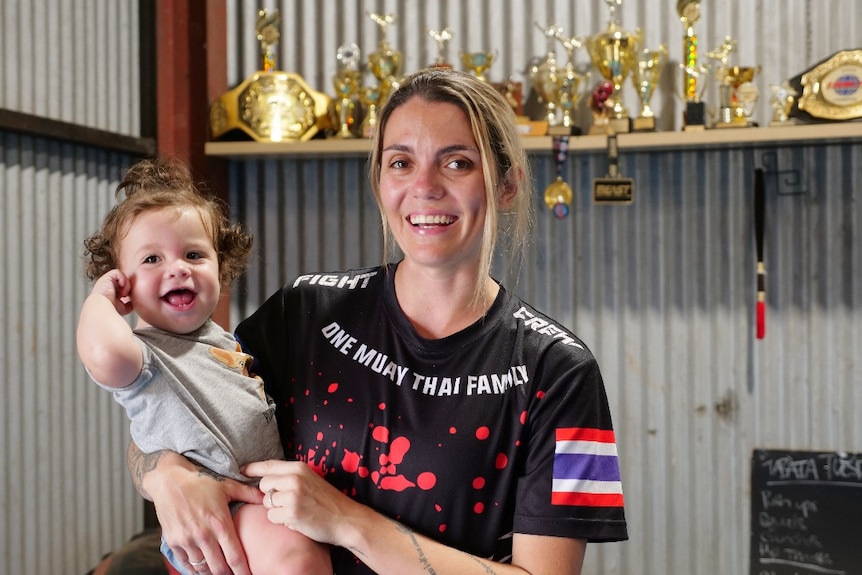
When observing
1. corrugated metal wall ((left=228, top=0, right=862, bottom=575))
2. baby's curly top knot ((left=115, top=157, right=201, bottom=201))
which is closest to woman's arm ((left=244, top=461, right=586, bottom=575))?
baby's curly top knot ((left=115, top=157, right=201, bottom=201))

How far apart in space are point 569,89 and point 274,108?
1179 millimetres

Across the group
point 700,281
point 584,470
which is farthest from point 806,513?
point 584,470

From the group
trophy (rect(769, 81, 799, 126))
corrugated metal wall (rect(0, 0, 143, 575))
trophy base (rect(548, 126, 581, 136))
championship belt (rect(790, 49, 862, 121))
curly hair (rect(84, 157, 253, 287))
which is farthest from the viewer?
trophy base (rect(548, 126, 581, 136))

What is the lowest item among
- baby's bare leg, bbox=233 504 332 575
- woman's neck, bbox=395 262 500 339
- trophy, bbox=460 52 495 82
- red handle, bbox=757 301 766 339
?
baby's bare leg, bbox=233 504 332 575

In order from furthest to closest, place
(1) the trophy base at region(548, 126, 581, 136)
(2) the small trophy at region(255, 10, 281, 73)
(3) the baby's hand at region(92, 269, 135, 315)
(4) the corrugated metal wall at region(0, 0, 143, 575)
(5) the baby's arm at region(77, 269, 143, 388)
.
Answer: (2) the small trophy at region(255, 10, 281, 73)
(1) the trophy base at region(548, 126, 581, 136)
(4) the corrugated metal wall at region(0, 0, 143, 575)
(3) the baby's hand at region(92, 269, 135, 315)
(5) the baby's arm at region(77, 269, 143, 388)

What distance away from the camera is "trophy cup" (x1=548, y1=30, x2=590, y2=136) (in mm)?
3648

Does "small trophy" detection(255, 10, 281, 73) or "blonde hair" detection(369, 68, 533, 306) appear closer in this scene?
"blonde hair" detection(369, 68, 533, 306)

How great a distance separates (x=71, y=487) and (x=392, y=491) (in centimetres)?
222

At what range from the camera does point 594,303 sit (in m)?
3.89

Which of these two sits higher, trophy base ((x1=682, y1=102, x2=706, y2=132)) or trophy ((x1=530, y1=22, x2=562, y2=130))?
trophy ((x1=530, y1=22, x2=562, y2=130))

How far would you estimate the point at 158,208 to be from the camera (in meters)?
1.62

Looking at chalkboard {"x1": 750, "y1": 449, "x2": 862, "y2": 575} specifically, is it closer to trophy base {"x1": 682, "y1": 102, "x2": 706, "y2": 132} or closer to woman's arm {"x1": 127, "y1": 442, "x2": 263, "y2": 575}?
trophy base {"x1": 682, "y1": 102, "x2": 706, "y2": 132}

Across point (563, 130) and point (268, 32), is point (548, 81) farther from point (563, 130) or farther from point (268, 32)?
point (268, 32)

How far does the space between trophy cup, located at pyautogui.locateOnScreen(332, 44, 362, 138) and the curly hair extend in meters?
2.07
